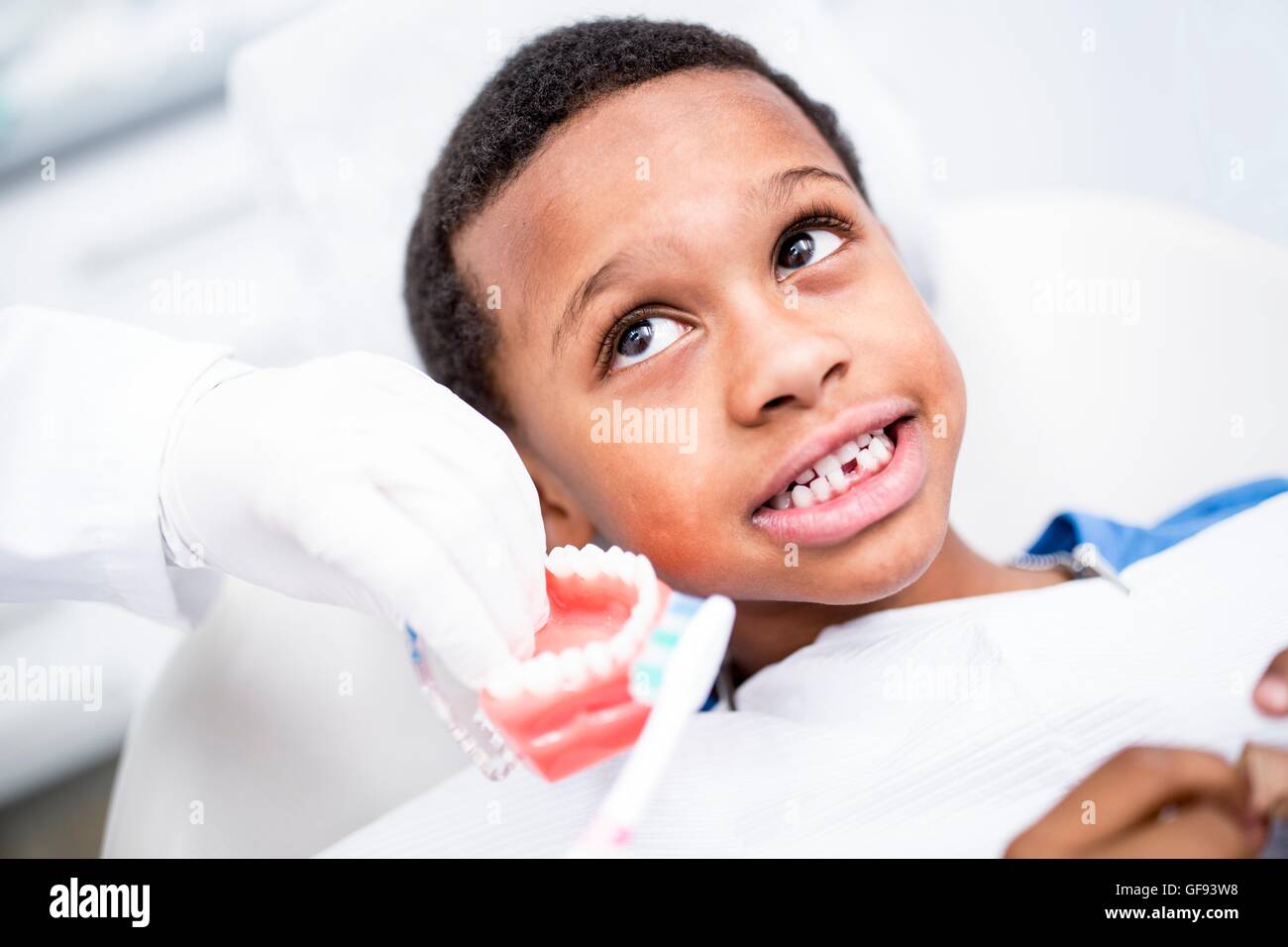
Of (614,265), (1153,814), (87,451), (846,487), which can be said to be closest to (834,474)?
(846,487)

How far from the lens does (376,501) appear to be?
0.75 m

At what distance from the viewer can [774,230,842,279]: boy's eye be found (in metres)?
0.96

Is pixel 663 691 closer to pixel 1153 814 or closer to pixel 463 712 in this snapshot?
pixel 463 712

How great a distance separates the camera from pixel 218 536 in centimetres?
84

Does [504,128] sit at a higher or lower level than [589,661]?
higher

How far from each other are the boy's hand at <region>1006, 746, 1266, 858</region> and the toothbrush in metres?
0.34

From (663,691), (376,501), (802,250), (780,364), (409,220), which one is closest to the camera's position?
(663,691)

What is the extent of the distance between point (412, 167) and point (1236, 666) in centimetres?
107

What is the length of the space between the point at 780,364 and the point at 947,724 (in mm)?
322

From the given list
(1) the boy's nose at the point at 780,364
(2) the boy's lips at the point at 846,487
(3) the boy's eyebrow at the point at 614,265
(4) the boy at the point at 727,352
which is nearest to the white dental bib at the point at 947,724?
(4) the boy at the point at 727,352

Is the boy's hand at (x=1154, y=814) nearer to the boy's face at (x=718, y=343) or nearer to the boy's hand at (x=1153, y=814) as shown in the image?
the boy's hand at (x=1153, y=814)
